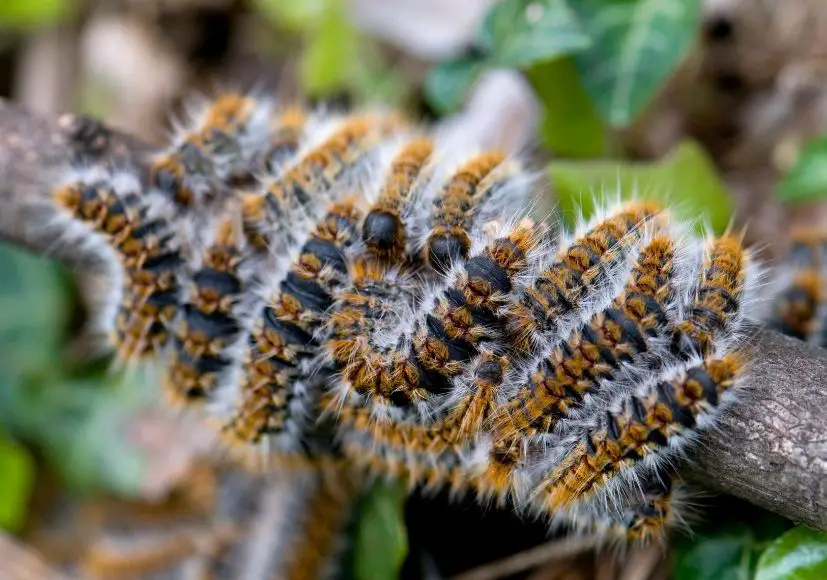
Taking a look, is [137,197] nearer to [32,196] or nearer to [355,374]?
[32,196]

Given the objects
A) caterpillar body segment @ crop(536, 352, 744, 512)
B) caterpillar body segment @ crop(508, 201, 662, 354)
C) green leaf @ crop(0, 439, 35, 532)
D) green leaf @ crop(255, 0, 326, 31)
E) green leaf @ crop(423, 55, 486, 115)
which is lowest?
green leaf @ crop(0, 439, 35, 532)

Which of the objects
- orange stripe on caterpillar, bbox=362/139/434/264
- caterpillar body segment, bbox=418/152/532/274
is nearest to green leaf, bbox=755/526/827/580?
caterpillar body segment, bbox=418/152/532/274

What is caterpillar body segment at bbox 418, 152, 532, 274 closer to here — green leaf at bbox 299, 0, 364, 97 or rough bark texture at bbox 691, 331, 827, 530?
rough bark texture at bbox 691, 331, 827, 530

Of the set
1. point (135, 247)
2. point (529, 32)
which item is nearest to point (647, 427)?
point (135, 247)

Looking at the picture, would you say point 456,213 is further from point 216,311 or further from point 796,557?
point 796,557

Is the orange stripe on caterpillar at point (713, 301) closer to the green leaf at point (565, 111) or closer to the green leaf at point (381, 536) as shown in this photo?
the green leaf at point (381, 536)
